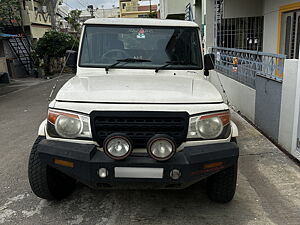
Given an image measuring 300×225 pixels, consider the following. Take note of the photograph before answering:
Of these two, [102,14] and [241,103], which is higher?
[102,14]

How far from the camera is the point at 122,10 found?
6550 centimetres

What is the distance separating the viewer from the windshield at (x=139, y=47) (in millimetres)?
3854

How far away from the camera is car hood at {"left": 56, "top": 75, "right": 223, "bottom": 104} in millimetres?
2760

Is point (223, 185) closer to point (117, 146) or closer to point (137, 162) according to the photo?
point (137, 162)

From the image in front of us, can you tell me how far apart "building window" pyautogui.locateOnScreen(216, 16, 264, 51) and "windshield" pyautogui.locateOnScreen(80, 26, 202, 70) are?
776cm

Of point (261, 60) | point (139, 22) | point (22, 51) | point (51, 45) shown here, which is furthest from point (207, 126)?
point (22, 51)

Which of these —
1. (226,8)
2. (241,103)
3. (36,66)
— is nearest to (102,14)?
(36,66)

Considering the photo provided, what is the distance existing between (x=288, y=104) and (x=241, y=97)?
251 centimetres

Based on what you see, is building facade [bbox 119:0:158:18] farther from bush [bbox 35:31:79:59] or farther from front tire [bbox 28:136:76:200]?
front tire [bbox 28:136:76:200]

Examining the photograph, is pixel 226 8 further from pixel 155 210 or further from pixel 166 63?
pixel 155 210

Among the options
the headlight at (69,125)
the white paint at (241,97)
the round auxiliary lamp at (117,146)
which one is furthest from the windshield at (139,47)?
the white paint at (241,97)

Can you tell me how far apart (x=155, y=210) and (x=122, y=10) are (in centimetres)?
6655

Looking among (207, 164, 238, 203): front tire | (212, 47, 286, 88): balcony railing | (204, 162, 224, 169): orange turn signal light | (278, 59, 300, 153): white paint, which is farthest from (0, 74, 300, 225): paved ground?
(212, 47, 286, 88): balcony railing

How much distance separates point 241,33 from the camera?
11445 mm
